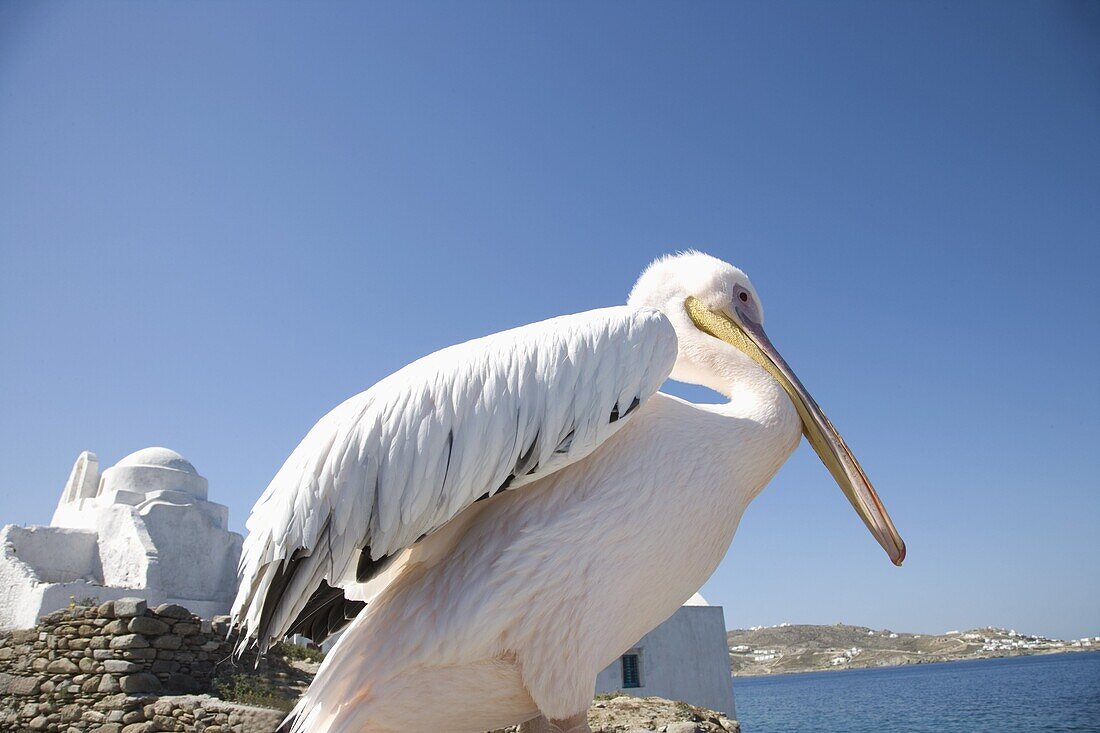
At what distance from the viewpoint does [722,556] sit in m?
2.54

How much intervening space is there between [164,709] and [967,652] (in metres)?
196

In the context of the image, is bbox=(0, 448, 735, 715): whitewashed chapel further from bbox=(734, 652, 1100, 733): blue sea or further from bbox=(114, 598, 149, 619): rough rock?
bbox=(734, 652, 1100, 733): blue sea

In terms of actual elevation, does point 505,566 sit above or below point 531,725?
above

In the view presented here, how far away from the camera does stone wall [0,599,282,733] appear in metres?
8.91

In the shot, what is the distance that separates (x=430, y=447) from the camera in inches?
83.6

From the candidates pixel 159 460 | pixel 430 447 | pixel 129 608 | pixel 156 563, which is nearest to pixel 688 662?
pixel 156 563

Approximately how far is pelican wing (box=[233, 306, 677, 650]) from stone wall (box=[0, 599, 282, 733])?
7824 mm

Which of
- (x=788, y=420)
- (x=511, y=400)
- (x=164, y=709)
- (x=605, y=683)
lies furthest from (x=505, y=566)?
(x=605, y=683)

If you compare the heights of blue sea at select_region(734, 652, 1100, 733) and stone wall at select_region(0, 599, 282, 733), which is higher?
stone wall at select_region(0, 599, 282, 733)

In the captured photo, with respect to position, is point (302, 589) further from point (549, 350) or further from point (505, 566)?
point (549, 350)

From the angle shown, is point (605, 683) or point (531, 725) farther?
point (605, 683)

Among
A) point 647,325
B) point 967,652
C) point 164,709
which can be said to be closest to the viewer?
point 647,325

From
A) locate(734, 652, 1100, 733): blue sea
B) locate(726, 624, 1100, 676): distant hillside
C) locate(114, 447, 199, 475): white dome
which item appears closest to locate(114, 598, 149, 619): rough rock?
locate(114, 447, 199, 475): white dome

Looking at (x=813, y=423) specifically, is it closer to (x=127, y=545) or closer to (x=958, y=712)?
(x=127, y=545)
